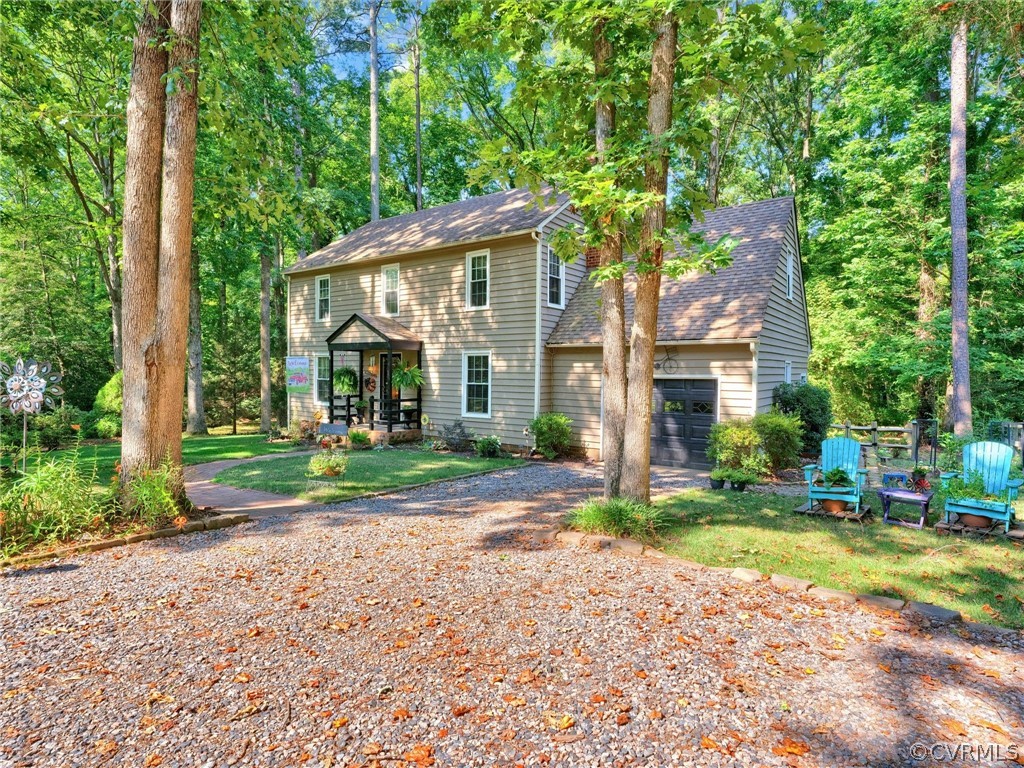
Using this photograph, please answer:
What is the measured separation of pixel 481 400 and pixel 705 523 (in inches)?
326

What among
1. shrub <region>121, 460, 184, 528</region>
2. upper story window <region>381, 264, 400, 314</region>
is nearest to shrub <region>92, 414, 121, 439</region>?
upper story window <region>381, 264, 400, 314</region>

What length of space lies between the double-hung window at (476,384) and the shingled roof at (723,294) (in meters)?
2.16

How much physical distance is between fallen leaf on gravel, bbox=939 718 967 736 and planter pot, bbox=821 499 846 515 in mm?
4454

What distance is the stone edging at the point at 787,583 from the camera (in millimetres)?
3947

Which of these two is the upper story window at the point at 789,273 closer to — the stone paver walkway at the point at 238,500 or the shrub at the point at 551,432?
the shrub at the point at 551,432

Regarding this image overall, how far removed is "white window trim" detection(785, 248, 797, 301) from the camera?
13.0 meters

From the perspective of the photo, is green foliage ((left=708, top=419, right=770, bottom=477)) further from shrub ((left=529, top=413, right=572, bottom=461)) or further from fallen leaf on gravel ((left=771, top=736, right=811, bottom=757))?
fallen leaf on gravel ((left=771, top=736, right=811, bottom=757))

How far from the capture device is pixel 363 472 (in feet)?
33.4

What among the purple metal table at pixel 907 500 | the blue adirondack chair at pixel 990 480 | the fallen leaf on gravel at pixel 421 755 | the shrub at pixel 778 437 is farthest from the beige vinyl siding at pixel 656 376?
the fallen leaf on gravel at pixel 421 755

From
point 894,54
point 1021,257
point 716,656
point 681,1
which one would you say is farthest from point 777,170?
point 716,656

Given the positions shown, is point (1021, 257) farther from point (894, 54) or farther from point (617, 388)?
point (617, 388)

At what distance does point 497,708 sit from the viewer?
290 cm

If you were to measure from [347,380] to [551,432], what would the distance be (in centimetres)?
672

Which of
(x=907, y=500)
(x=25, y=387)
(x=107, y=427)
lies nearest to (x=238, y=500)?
(x=25, y=387)
